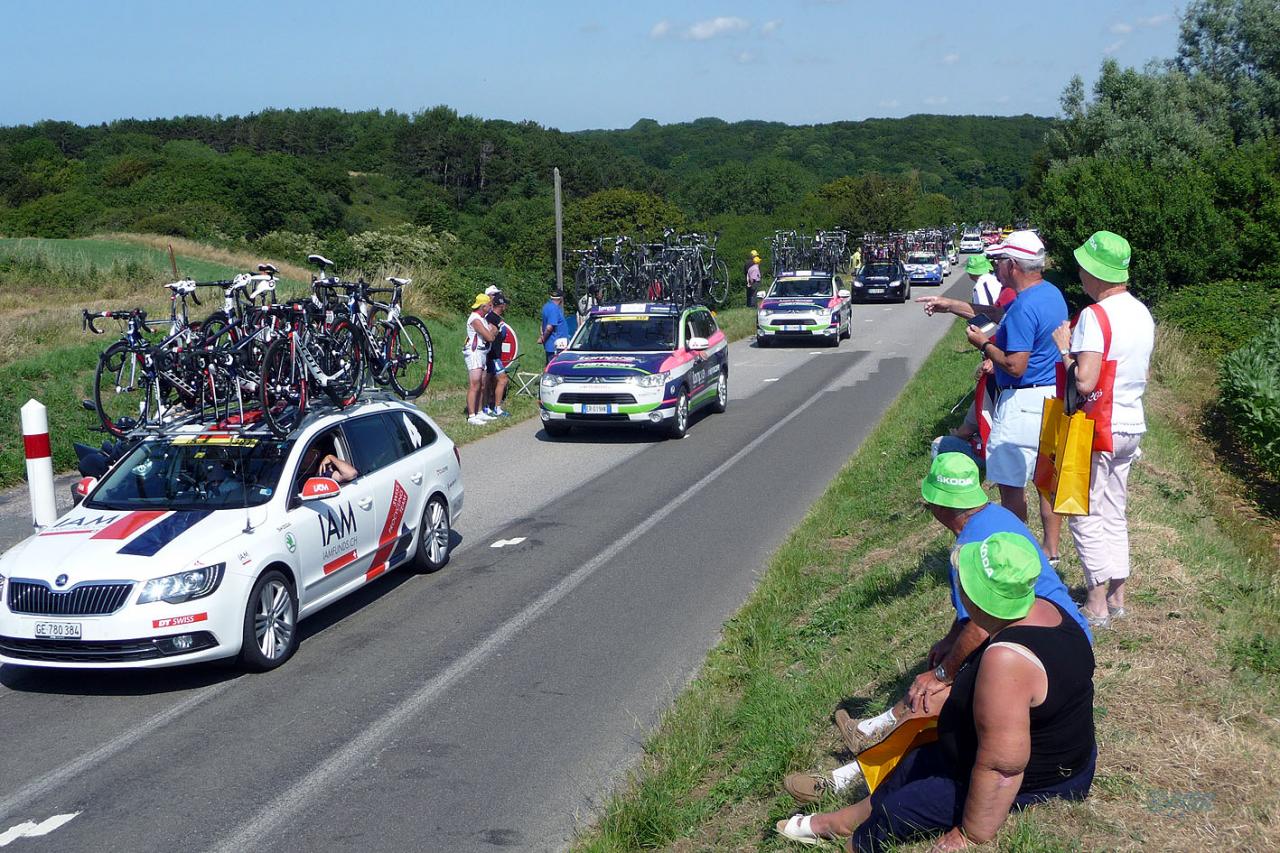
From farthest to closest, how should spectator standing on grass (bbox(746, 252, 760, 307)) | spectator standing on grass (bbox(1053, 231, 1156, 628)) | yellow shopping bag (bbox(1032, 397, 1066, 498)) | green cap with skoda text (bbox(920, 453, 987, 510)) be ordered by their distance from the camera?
spectator standing on grass (bbox(746, 252, 760, 307)), yellow shopping bag (bbox(1032, 397, 1066, 498)), spectator standing on grass (bbox(1053, 231, 1156, 628)), green cap with skoda text (bbox(920, 453, 987, 510))

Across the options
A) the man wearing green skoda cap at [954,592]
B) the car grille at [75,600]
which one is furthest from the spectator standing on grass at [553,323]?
the man wearing green skoda cap at [954,592]

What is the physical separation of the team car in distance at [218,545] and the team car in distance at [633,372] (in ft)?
20.7

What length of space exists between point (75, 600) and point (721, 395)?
13017 mm

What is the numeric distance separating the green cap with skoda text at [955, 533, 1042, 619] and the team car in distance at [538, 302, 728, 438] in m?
11.9

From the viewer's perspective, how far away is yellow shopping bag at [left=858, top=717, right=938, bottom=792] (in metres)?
4.64

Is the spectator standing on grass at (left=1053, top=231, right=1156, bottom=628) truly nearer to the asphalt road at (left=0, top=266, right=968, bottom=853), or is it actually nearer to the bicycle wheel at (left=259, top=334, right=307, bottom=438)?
the asphalt road at (left=0, top=266, right=968, bottom=853)

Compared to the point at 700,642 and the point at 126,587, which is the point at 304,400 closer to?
the point at 126,587

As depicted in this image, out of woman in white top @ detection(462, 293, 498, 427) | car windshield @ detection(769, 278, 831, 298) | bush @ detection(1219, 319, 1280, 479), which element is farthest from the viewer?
car windshield @ detection(769, 278, 831, 298)

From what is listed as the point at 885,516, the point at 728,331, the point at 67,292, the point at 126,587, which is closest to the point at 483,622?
the point at 126,587

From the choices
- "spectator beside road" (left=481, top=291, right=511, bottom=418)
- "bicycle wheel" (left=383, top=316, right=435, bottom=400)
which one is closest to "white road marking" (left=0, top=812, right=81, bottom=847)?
"bicycle wheel" (left=383, top=316, right=435, bottom=400)

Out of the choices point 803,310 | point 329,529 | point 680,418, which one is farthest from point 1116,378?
point 803,310

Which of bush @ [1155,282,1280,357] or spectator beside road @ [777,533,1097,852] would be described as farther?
bush @ [1155,282,1280,357]

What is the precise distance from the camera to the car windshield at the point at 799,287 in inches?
1225

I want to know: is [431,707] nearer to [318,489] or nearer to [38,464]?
[318,489]
